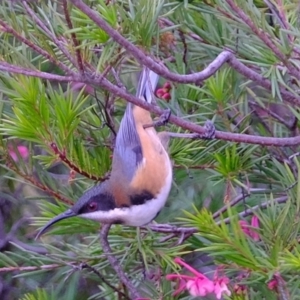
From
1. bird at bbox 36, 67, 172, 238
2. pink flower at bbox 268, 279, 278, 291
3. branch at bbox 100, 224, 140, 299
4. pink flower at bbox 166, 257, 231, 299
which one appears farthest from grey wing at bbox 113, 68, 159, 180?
pink flower at bbox 268, 279, 278, 291

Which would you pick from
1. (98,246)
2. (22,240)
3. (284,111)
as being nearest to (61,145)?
(98,246)

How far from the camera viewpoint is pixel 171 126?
3.94ft

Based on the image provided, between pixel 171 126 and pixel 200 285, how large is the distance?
33 centimetres

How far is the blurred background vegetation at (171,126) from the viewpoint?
0.87m

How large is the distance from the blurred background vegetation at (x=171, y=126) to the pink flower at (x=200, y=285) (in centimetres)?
2

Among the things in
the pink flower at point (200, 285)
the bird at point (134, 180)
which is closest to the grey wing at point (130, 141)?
the bird at point (134, 180)

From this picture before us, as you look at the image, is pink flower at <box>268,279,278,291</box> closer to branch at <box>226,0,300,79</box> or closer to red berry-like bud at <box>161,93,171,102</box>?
branch at <box>226,0,300,79</box>

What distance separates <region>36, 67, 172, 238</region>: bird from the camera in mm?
Result: 1170

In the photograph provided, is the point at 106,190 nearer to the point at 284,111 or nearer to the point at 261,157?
the point at 261,157

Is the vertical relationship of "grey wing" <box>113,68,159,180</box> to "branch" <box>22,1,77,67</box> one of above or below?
below

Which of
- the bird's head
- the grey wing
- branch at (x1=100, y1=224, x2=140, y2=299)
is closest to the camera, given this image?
branch at (x1=100, y1=224, x2=140, y2=299)

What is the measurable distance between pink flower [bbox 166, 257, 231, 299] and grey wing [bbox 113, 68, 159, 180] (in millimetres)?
265

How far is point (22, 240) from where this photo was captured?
186 centimetres

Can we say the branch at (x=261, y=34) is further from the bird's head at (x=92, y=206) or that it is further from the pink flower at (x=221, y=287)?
the bird's head at (x=92, y=206)
